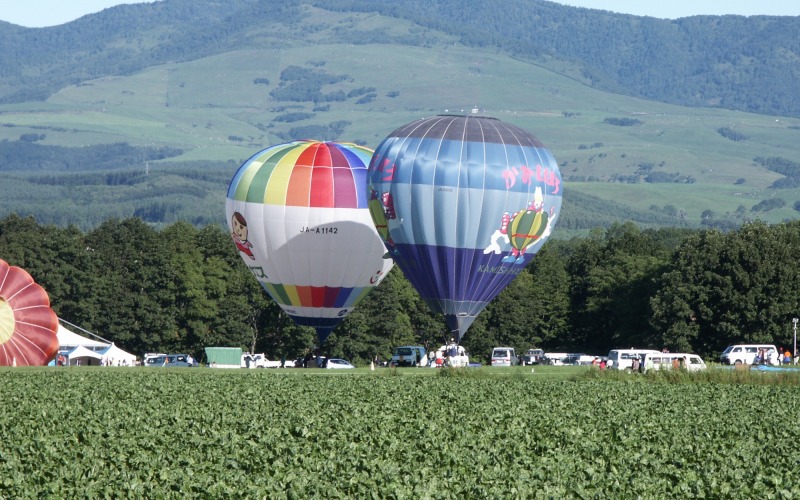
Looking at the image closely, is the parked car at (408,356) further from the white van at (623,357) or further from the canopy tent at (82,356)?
the canopy tent at (82,356)

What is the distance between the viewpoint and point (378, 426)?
3391 cm

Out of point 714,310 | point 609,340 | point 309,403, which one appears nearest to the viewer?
point 309,403

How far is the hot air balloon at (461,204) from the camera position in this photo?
61.1 metres

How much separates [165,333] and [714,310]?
3635 centimetres

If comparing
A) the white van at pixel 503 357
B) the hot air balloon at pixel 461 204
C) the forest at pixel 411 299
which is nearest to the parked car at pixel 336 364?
the forest at pixel 411 299

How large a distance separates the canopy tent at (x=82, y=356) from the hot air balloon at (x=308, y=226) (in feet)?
46.4

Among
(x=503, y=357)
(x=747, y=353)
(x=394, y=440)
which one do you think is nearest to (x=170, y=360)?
(x=503, y=357)

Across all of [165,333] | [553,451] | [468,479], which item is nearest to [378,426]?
[553,451]

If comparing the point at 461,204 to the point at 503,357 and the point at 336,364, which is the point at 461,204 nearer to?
the point at 336,364

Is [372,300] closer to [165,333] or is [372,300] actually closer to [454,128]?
[165,333]

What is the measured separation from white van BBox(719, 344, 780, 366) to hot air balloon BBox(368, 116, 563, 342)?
63.6 feet

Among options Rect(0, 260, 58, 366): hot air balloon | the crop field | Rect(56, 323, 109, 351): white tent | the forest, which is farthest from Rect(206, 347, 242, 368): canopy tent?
the crop field

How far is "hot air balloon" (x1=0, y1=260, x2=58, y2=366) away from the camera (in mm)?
65750

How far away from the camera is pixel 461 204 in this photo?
6106 centimetres
